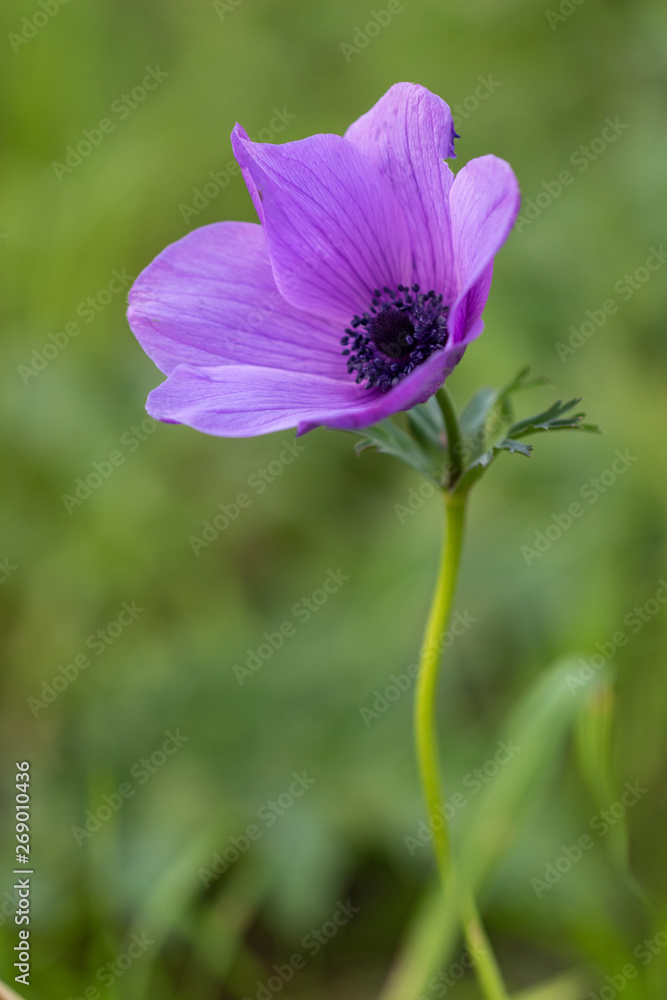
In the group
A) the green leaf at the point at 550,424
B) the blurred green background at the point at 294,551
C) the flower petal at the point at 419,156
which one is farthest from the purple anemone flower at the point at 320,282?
the blurred green background at the point at 294,551

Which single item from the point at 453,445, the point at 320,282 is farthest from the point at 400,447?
the point at 320,282

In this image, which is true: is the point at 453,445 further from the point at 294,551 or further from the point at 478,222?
the point at 294,551

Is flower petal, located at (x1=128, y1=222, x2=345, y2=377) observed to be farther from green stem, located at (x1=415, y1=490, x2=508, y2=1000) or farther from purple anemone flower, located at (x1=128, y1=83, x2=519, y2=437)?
green stem, located at (x1=415, y1=490, x2=508, y2=1000)

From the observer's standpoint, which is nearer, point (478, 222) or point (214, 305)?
point (478, 222)

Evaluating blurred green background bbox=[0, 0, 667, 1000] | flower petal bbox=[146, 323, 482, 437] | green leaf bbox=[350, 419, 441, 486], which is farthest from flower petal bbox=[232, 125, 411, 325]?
blurred green background bbox=[0, 0, 667, 1000]

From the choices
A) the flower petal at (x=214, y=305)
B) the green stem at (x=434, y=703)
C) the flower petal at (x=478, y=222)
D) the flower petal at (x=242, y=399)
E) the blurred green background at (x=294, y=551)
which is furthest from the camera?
the blurred green background at (x=294, y=551)

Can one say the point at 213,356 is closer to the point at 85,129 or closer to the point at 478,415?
the point at 478,415

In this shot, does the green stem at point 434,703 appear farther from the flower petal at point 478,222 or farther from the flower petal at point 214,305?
the flower petal at point 214,305
